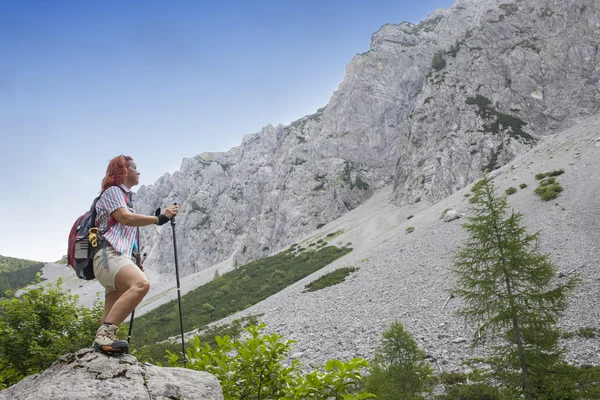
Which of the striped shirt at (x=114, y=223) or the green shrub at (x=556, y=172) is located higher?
the striped shirt at (x=114, y=223)

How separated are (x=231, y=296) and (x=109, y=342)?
45369 millimetres

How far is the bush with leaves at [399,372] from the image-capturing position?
431 inches

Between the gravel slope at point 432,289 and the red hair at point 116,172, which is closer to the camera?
the red hair at point 116,172

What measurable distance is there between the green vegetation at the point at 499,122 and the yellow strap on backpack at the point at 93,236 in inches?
3264

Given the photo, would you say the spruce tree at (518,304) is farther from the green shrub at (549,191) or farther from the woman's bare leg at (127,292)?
the green shrub at (549,191)

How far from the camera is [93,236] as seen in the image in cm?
390

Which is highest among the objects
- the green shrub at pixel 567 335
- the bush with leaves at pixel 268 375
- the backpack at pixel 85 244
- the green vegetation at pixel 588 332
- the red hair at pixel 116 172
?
the red hair at pixel 116 172

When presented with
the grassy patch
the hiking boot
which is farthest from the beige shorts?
the grassy patch

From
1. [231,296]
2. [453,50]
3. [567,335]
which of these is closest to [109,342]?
[567,335]

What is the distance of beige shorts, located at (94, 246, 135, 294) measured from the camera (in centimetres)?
397

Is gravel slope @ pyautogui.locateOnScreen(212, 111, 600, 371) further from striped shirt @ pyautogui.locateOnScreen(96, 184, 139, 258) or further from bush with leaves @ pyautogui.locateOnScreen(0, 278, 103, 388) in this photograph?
striped shirt @ pyautogui.locateOnScreen(96, 184, 139, 258)

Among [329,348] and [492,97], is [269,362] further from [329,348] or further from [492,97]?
[492,97]

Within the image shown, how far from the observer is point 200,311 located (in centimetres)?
4172

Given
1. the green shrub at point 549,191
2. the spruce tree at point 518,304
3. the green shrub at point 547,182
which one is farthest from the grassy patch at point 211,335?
the green shrub at point 547,182
